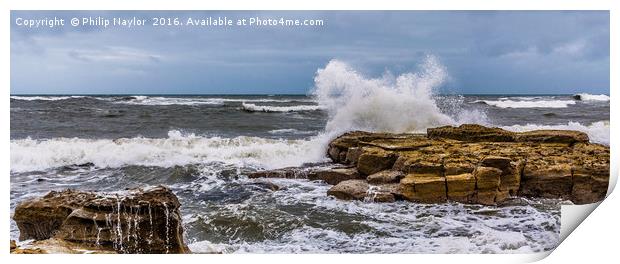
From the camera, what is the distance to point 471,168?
21.1 feet

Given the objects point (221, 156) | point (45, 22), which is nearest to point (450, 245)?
point (221, 156)

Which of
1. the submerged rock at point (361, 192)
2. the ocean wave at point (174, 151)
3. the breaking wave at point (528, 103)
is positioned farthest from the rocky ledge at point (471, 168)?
the ocean wave at point (174, 151)

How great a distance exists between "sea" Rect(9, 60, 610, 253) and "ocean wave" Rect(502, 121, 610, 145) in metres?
0.02

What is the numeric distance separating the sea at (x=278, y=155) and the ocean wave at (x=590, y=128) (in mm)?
23

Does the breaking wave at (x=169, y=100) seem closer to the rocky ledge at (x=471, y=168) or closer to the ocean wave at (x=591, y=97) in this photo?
the rocky ledge at (x=471, y=168)

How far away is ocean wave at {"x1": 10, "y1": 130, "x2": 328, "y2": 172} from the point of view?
7.22 metres

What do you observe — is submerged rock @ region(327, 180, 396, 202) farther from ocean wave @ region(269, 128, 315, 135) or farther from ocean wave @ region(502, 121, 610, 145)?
ocean wave @ region(502, 121, 610, 145)

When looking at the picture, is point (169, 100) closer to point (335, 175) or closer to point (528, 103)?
point (335, 175)

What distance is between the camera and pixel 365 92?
24.1 ft

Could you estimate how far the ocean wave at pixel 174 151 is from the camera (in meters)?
7.22

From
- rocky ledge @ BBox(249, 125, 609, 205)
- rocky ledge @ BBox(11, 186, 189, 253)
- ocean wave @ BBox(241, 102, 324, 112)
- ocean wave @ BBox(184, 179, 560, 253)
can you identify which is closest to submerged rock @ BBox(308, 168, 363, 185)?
rocky ledge @ BBox(249, 125, 609, 205)

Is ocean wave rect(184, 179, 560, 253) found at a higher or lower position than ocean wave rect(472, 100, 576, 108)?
lower

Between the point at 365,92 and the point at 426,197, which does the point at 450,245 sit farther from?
the point at 365,92

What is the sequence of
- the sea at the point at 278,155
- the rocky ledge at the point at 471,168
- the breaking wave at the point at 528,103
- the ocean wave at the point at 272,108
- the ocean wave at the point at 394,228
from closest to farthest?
the ocean wave at the point at 394,228 < the sea at the point at 278,155 < the rocky ledge at the point at 471,168 < the breaking wave at the point at 528,103 < the ocean wave at the point at 272,108
